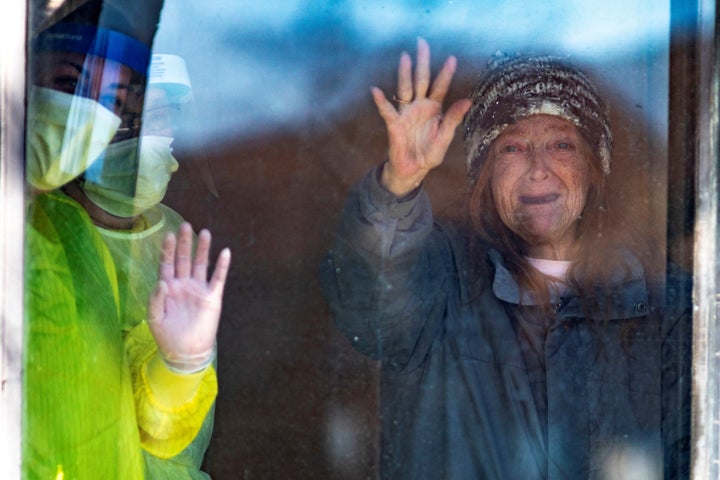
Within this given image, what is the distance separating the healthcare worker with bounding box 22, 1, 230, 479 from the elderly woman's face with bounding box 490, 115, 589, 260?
643 mm

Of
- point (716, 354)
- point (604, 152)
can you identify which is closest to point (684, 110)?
point (604, 152)

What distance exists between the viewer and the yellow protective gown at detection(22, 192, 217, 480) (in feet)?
→ 5.64

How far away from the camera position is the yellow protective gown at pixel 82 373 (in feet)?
5.64

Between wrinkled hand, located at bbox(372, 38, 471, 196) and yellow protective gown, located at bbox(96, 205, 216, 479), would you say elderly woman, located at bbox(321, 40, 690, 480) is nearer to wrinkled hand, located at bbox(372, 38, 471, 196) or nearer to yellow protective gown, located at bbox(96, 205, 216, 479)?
wrinkled hand, located at bbox(372, 38, 471, 196)

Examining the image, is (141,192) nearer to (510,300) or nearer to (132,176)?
(132,176)

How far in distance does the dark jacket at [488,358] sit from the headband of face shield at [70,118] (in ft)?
1.74

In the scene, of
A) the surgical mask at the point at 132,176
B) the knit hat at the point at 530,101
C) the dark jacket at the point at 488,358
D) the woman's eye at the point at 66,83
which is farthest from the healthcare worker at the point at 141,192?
the knit hat at the point at 530,101

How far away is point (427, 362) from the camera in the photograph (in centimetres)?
209

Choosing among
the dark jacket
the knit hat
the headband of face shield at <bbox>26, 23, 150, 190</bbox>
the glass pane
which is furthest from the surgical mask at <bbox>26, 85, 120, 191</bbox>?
the knit hat

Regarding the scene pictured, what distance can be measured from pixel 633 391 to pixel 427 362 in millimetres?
431

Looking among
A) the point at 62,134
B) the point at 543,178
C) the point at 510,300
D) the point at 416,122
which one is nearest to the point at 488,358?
the point at 510,300

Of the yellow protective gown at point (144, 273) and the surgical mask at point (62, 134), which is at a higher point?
the surgical mask at point (62, 134)

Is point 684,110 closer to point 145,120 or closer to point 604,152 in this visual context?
point 604,152

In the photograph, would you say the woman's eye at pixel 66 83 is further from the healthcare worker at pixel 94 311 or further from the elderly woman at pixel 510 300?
the elderly woman at pixel 510 300
